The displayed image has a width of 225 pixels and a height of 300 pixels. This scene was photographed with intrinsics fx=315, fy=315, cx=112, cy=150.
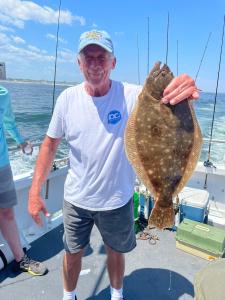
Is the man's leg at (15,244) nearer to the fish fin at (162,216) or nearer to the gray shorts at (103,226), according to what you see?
the gray shorts at (103,226)

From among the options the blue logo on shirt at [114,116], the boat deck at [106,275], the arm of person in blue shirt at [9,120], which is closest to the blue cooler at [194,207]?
the boat deck at [106,275]

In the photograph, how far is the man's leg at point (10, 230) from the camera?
3014mm

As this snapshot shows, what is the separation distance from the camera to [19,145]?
336 cm

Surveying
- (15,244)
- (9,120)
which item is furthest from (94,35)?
(15,244)

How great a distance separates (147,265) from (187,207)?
3.18 ft

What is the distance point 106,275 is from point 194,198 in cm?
153

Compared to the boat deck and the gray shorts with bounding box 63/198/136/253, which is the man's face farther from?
the boat deck

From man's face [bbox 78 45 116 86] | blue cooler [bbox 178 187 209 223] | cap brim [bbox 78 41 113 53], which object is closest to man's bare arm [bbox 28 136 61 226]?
man's face [bbox 78 45 116 86]

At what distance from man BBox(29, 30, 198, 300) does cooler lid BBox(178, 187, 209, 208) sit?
69.2 inches

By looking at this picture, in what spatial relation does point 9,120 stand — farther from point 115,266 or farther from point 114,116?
point 115,266

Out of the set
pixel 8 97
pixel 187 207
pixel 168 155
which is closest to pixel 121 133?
pixel 168 155

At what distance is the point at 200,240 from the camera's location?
136 inches

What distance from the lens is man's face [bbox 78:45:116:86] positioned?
1990 mm

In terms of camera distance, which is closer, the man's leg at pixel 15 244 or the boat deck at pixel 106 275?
the boat deck at pixel 106 275
